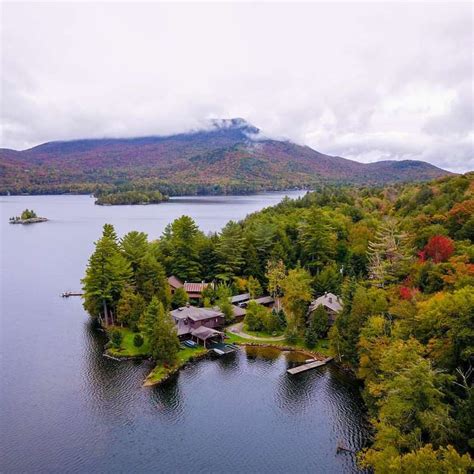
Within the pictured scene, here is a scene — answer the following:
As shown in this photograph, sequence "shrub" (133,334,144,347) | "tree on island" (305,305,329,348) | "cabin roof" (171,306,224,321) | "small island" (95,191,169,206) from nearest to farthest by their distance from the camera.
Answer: "shrub" (133,334,144,347), "tree on island" (305,305,329,348), "cabin roof" (171,306,224,321), "small island" (95,191,169,206)

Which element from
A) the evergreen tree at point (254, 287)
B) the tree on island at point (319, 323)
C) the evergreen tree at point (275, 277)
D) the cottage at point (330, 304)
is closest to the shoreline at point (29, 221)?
the evergreen tree at point (254, 287)

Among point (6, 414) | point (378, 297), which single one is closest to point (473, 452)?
point (378, 297)

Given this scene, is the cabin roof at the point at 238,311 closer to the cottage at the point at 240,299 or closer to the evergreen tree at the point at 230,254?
the cottage at the point at 240,299

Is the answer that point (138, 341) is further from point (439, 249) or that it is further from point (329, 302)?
point (439, 249)

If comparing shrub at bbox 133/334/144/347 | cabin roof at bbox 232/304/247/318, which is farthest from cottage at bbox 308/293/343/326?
shrub at bbox 133/334/144/347

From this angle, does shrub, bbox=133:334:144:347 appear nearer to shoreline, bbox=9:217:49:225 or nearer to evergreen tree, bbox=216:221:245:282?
evergreen tree, bbox=216:221:245:282

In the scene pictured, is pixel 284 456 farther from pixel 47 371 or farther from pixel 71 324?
pixel 71 324

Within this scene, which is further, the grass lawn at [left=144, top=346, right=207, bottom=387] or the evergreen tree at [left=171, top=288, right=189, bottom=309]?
the evergreen tree at [left=171, top=288, right=189, bottom=309]
